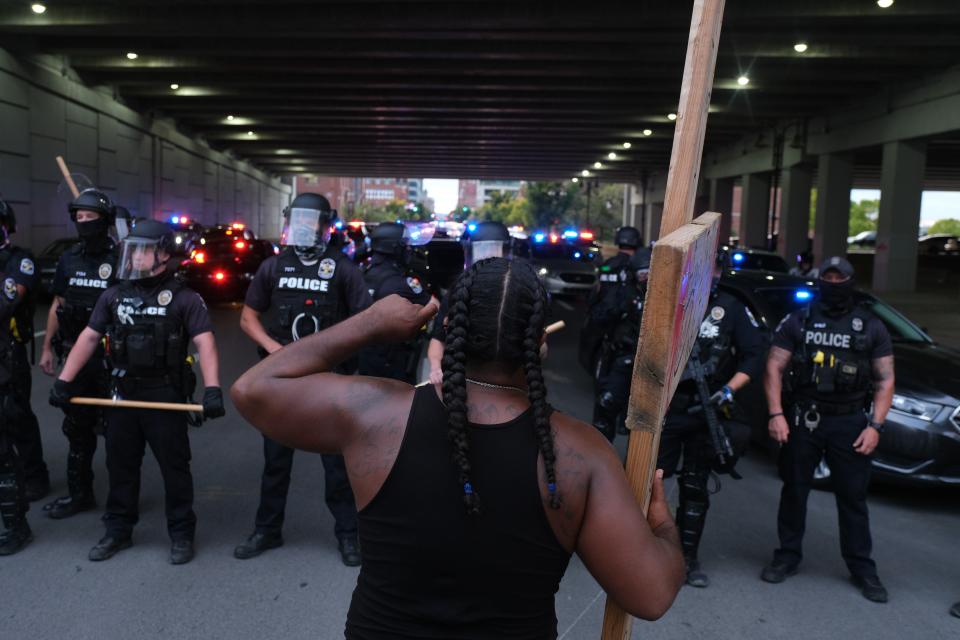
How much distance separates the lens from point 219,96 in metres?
30.2

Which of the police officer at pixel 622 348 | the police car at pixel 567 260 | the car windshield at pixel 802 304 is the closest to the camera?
the police officer at pixel 622 348

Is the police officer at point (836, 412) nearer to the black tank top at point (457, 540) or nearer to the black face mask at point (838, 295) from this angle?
the black face mask at point (838, 295)

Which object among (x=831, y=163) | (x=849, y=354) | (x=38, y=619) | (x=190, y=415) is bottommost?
(x=38, y=619)

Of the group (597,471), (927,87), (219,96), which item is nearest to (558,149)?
(219,96)

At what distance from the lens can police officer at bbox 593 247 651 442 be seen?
19.3ft

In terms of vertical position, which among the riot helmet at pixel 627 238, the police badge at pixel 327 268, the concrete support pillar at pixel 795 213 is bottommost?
the police badge at pixel 327 268

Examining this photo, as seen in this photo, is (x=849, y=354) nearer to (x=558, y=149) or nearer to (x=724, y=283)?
(x=724, y=283)

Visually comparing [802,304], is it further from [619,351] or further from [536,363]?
[536,363]

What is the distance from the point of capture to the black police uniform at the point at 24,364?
551cm

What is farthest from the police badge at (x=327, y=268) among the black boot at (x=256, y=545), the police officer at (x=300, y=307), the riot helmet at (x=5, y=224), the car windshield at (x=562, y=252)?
the car windshield at (x=562, y=252)

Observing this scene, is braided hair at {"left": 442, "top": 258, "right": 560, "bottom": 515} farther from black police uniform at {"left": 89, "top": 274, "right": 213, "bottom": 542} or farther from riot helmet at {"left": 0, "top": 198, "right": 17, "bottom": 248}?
riot helmet at {"left": 0, "top": 198, "right": 17, "bottom": 248}

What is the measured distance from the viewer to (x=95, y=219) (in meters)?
5.82

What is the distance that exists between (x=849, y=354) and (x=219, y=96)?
2861 centimetres

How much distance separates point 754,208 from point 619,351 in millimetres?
36564
